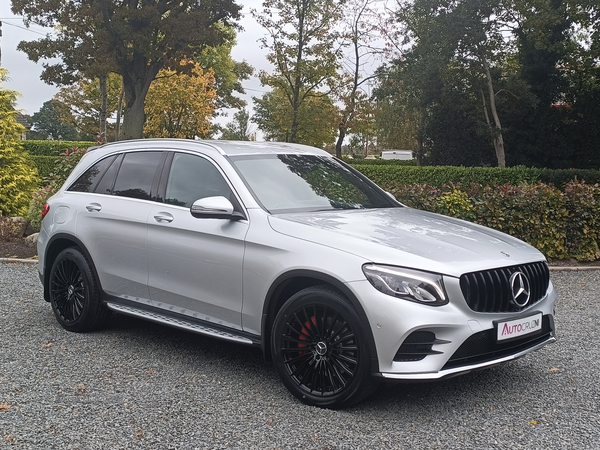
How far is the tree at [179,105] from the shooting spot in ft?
150

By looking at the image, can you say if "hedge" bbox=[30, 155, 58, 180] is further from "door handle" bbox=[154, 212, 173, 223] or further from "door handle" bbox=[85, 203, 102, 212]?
"door handle" bbox=[154, 212, 173, 223]

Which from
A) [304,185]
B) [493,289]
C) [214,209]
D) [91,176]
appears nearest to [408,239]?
[493,289]

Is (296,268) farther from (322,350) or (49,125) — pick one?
(49,125)

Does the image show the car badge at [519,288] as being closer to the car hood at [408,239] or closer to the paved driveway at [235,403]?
the car hood at [408,239]

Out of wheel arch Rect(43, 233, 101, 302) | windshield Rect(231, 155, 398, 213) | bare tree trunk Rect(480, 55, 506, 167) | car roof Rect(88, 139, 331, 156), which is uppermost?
bare tree trunk Rect(480, 55, 506, 167)

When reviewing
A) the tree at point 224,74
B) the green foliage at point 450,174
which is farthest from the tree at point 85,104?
the green foliage at point 450,174

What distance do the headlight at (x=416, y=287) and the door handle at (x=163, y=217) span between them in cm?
202

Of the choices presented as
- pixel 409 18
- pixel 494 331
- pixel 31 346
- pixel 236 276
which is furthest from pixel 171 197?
pixel 409 18

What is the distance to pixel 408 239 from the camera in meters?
4.48

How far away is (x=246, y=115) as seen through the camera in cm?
8119

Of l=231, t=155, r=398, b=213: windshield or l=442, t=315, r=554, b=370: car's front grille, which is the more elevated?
l=231, t=155, r=398, b=213: windshield

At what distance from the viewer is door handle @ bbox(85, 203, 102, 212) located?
6.11 metres

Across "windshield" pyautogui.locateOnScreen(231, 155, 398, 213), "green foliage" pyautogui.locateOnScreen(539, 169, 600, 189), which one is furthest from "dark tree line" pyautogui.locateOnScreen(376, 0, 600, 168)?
"windshield" pyautogui.locateOnScreen(231, 155, 398, 213)

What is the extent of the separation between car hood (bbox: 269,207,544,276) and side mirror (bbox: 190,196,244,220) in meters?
0.30
